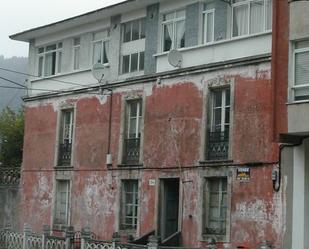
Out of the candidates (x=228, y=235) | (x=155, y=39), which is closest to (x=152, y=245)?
(x=228, y=235)

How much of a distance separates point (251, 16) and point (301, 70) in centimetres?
438

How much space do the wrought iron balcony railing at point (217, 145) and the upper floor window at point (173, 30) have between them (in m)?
3.85

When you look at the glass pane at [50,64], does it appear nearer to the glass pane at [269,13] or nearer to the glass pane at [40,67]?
the glass pane at [40,67]

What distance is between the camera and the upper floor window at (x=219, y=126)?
903 inches

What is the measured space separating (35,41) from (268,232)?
1621 centimetres

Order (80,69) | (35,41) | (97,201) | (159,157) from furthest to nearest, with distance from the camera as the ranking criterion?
(35,41) → (80,69) → (97,201) → (159,157)

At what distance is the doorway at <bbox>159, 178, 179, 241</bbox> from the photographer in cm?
2486

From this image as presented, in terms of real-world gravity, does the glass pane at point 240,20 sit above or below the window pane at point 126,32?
below

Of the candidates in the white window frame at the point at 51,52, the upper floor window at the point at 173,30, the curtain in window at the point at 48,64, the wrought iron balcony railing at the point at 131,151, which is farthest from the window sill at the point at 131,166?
the curtain in window at the point at 48,64

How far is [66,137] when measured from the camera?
29.9 meters

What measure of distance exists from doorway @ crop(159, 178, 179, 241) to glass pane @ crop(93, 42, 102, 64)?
6.80 meters

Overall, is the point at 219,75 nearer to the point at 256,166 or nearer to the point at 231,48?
the point at 231,48

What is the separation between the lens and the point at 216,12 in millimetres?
23797

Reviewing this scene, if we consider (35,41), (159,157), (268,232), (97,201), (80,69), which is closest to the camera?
(268,232)
